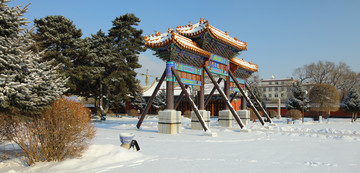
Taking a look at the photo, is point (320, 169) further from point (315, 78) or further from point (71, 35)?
point (315, 78)

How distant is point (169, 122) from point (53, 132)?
26.7ft

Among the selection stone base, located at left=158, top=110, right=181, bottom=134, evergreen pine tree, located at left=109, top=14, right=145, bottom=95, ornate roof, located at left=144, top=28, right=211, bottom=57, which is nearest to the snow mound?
stone base, located at left=158, top=110, right=181, bottom=134

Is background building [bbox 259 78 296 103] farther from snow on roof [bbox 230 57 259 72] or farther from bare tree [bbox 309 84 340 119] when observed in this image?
snow on roof [bbox 230 57 259 72]

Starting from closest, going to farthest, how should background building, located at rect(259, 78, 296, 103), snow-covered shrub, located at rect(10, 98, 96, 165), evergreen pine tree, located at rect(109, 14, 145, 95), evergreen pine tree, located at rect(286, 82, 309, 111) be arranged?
snow-covered shrub, located at rect(10, 98, 96, 165), evergreen pine tree, located at rect(109, 14, 145, 95), evergreen pine tree, located at rect(286, 82, 309, 111), background building, located at rect(259, 78, 296, 103)

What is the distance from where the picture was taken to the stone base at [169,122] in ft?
44.3

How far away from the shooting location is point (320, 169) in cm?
605

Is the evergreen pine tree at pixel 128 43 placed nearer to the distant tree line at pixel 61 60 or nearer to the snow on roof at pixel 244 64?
the distant tree line at pixel 61 60

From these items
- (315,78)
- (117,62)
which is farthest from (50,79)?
(315,78)

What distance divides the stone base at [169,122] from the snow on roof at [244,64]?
26.6ft

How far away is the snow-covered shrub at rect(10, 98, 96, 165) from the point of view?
5738 millimetres

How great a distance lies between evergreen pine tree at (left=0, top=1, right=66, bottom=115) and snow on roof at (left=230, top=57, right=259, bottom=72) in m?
15.8

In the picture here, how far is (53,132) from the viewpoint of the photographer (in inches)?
229

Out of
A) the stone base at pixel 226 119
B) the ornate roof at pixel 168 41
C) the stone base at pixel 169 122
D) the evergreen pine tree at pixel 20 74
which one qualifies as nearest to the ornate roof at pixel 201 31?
the ornate roof at pixel 168 41

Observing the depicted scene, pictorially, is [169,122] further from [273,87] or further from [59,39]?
[273,87]
